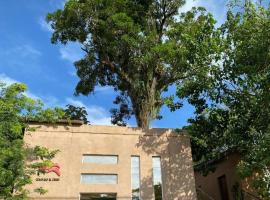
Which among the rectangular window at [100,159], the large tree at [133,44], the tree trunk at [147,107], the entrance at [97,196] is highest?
the large tree at [133,44]

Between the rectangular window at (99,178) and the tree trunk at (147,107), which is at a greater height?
the tree trunk at (147,107)

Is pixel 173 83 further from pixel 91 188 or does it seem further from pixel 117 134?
pixel 91 188

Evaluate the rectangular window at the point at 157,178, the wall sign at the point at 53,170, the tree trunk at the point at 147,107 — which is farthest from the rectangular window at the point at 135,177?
the tree trunk at the point at 147,107

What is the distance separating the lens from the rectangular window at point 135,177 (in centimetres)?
1902

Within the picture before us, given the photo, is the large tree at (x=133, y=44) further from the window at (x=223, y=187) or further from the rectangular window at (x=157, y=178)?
the window at (x=223, y=187)


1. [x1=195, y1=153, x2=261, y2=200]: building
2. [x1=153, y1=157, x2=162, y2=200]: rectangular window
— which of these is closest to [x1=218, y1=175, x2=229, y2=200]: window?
[x1=195, y1=153, x2=261, y2=200]: building

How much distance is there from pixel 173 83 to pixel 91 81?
5965 millimetres

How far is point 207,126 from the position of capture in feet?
69.0

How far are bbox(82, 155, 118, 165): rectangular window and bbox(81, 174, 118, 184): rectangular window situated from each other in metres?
0.68

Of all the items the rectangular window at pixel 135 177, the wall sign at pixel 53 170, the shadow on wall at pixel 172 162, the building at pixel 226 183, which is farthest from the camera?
the building at pixel 226 183

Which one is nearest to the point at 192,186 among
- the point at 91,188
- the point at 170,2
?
the point at 91,188

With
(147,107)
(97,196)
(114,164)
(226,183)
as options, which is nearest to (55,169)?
(97,196)

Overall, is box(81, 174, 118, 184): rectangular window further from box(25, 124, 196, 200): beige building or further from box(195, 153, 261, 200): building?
box(195, 153, 261, 200): building

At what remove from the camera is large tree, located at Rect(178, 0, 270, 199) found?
18031 mm
